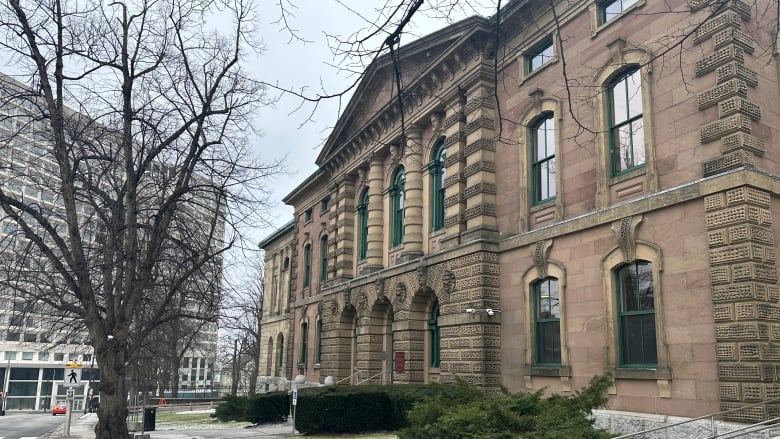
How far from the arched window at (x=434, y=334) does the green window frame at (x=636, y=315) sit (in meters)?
9.07

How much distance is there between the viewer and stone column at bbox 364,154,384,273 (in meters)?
27.8

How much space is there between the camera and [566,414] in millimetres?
9141

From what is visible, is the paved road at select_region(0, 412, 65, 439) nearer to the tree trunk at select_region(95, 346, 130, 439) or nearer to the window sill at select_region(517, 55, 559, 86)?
the tree trunk at select_region(95, 346, 130, 439)

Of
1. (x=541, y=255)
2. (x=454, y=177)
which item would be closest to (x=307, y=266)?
(x=454, y=177)

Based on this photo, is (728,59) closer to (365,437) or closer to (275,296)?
(365,437)

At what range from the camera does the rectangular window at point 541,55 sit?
18.7m

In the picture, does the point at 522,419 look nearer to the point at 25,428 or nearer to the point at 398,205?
the point at 398,205

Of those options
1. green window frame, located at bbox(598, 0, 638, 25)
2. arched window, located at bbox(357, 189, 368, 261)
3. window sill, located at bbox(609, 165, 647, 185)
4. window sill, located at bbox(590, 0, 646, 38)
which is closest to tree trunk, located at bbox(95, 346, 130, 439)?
window sill, located at bbox(609, 165, 647, 185)

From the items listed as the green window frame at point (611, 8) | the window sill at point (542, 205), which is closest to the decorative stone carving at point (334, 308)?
the window sill at point (542, 205)

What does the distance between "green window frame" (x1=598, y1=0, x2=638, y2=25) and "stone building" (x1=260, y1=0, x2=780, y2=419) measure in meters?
0.05

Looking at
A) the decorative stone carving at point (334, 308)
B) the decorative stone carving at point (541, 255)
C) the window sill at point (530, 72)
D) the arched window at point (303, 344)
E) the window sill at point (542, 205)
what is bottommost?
the arched window at point (303, 344)

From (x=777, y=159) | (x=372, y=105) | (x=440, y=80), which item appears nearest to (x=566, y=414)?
(x=777, y=159)

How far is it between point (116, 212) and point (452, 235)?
10115 millimetres

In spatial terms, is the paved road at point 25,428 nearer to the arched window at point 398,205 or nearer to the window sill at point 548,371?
the arched window at point 398,205
